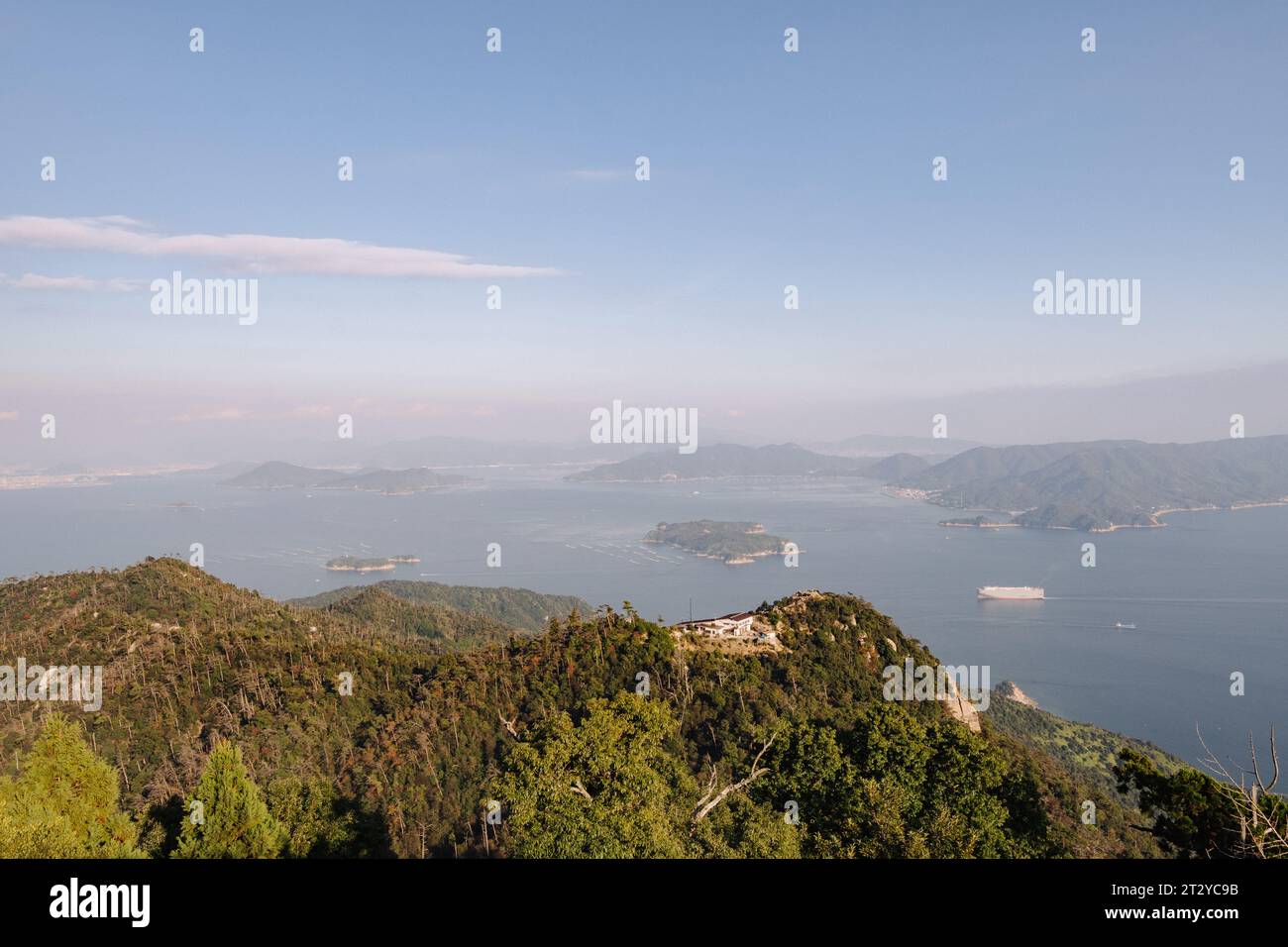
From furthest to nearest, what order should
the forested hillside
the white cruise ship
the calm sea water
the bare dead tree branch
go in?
the white cruise ship < the calm sea water < the bare dead tree branch < the forested hillside

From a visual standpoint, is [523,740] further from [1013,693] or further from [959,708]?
[1013,693]

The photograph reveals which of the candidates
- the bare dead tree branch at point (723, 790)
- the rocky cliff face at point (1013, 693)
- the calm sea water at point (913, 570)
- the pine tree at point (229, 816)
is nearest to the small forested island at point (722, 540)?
the calm sea water at point (913, 570)

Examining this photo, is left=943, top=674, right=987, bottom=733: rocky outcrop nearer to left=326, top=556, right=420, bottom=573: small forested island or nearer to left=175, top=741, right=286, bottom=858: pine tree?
left=175, top=741, right=286, bottom=858: pine tree

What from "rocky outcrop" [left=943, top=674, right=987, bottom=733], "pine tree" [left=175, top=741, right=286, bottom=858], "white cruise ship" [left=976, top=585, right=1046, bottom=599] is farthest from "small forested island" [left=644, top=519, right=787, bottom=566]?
"pine tree" [left=175, top=741, right=286, bottom=858]

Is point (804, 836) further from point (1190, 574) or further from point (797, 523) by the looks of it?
point (797, 523)
